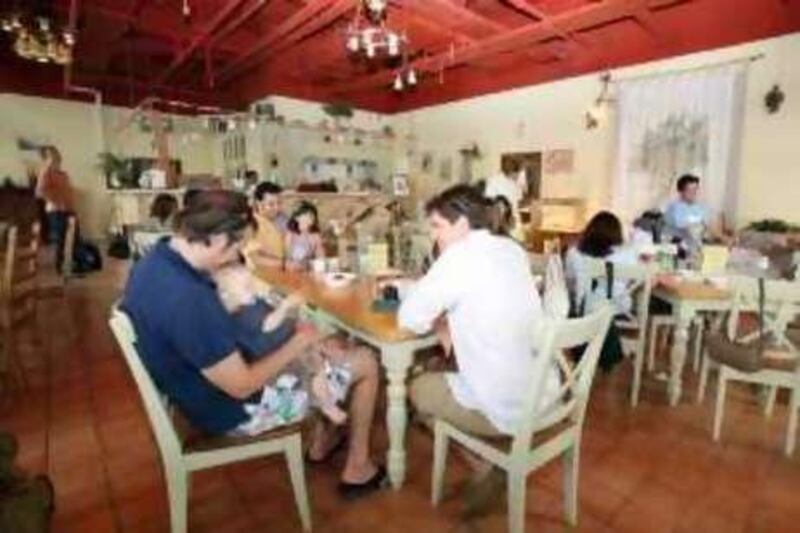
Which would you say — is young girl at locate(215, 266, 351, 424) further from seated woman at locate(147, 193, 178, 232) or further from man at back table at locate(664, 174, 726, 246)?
seated woman at locate(147, 193, 178, 232)

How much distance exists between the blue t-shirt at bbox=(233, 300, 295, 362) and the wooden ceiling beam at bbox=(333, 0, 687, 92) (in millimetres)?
4135

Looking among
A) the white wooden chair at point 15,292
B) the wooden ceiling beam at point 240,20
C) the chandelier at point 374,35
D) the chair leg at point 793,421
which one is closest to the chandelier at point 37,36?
the wooden ceiling beam at point 240,20

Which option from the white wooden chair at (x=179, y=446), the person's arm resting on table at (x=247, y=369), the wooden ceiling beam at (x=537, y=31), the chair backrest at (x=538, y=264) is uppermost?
the wooden ceiling beam at (x=537, y=31)

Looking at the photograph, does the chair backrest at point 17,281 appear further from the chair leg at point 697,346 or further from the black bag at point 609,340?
the chair leg at point 697,346

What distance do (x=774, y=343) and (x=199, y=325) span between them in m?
2.72

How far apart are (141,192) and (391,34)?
477 cm

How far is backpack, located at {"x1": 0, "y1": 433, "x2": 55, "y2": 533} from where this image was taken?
4.81ft

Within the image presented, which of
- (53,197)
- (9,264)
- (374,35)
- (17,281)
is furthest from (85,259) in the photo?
(374,35)

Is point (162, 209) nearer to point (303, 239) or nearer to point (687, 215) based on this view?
point (303, 239)

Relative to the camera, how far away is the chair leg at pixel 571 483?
192cm

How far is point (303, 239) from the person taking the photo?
3.57 m

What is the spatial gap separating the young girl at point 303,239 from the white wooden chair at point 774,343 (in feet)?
7.64

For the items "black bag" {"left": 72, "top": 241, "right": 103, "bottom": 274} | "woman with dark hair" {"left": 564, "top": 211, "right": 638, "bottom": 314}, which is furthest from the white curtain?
"black bag" {"left": 72, "top": 241, "right": 103, "bottom": 274}

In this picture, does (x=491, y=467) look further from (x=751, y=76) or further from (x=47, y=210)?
(x=47, y=210)
